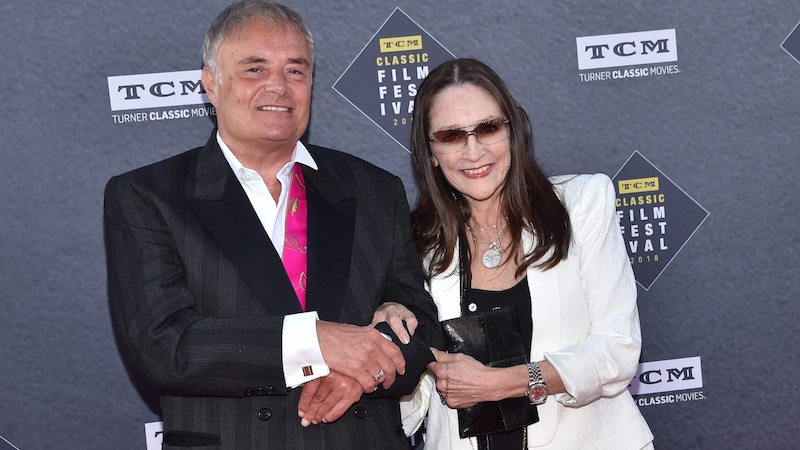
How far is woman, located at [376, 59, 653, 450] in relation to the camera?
2.70m

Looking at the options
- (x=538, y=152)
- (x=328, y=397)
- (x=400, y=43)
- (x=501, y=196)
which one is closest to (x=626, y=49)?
(x=538, y=152)

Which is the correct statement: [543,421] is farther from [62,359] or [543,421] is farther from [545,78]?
[62,359]

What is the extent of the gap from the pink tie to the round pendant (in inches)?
26.8

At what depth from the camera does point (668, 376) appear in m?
3.87

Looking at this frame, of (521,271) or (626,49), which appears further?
(626,49)

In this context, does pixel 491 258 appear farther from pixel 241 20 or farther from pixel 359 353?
pixel 241 20

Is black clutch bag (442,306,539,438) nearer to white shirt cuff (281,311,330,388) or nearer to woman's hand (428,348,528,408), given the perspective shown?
woman's hand (428,348,528,408)

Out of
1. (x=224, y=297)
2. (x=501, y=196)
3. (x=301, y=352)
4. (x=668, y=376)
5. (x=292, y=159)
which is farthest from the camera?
(x=668, y=376)

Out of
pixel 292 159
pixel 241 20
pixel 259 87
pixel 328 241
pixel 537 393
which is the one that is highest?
pixel 241 20

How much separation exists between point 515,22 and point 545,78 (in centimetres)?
27

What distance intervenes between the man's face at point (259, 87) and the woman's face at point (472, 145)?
572mm

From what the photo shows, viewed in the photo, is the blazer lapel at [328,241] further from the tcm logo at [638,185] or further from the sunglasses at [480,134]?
the tcm logo at [638,185]

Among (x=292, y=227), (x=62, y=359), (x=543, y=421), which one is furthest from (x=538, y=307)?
(x=62, y=359)

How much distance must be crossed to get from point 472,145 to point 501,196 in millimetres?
242
